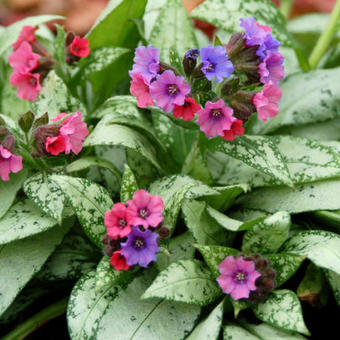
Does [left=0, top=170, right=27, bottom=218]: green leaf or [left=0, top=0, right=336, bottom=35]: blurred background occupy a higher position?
[left=0, top=170, right=27, bottom=218]: green leaf

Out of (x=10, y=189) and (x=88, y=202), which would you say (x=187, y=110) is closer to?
(x=88, y=202)

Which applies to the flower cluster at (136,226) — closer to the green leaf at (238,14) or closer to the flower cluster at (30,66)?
the flower cluster at (30,66)

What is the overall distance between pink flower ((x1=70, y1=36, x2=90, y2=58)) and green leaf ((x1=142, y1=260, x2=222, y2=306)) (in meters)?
0.62

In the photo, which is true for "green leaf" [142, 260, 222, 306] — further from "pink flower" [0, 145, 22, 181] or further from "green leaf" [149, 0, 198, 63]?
"green leaf" [149, 0, 198, 63]

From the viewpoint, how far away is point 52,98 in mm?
1432

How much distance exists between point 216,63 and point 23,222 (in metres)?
0.57

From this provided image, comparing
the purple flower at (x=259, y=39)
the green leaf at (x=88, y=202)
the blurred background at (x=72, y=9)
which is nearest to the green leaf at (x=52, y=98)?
the green leaf at (x=88, y=202)

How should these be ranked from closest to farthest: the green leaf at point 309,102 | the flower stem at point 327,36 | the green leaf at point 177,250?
the green leaf at point 177,250
the green leaf at point 309,102
the flower stem at point 327,36

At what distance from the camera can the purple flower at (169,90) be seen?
111 cm

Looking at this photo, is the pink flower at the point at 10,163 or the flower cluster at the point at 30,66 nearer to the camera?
the pink flower at the point at 10,163

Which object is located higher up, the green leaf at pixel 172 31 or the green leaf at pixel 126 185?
the green leaf at pixel 172 31

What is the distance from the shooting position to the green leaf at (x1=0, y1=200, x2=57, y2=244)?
1203 mm

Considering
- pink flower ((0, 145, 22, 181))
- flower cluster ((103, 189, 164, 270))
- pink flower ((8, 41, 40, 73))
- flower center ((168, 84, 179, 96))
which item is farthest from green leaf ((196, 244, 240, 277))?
pink flower ((8, 41, 40, 73))

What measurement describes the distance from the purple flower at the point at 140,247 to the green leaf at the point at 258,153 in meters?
0.32
